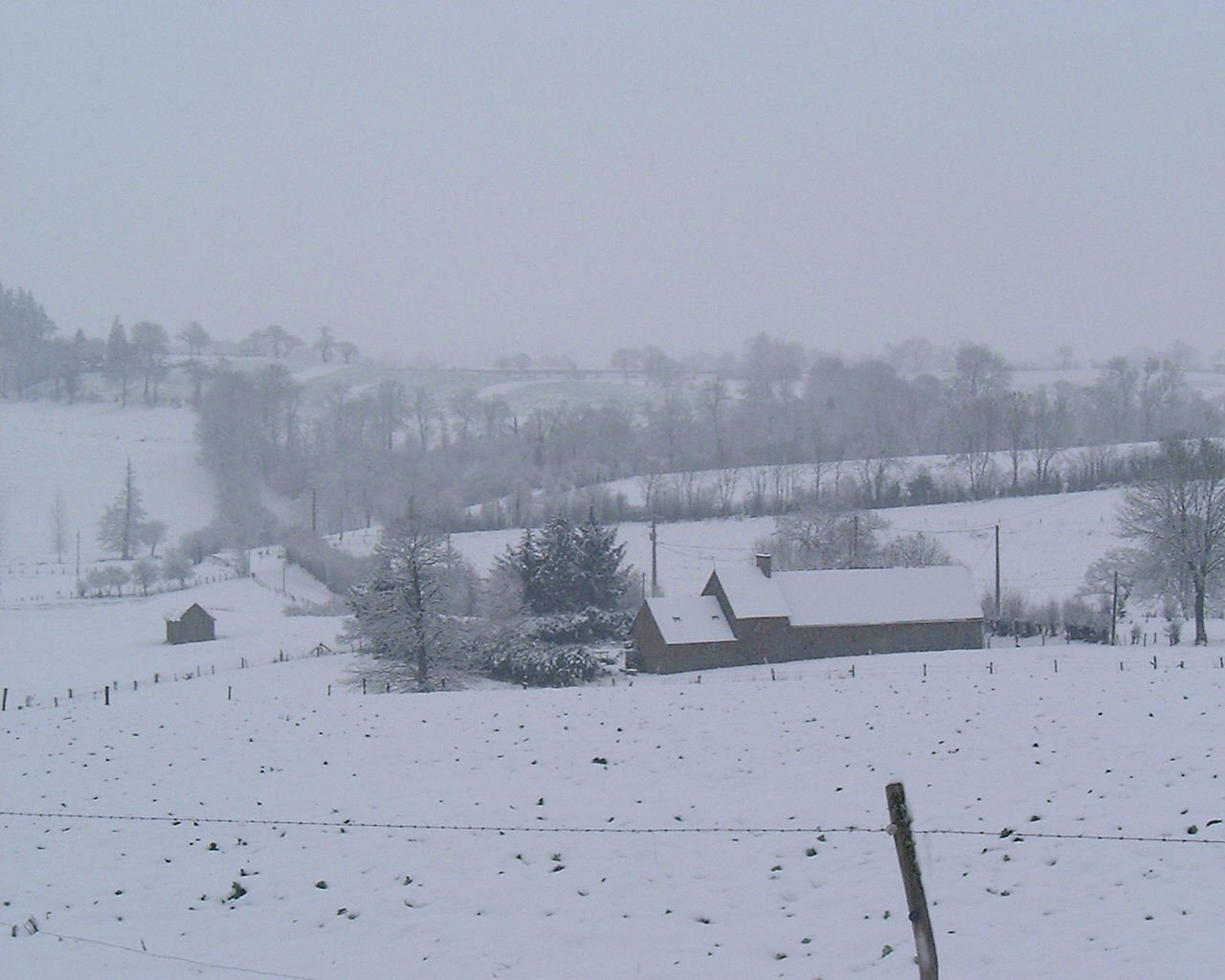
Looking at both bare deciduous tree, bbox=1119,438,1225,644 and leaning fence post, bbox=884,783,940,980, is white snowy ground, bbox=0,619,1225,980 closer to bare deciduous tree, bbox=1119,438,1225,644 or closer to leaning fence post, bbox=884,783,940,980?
leaning fence post, bbox=884,783,940,980

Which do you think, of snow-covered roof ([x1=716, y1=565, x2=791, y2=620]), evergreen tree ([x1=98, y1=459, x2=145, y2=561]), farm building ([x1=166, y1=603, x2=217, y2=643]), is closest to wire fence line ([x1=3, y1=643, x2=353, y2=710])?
farm building ([x1=166, y1=603, x2=217, y2=643])

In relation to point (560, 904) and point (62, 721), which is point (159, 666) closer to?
point (62, 721)

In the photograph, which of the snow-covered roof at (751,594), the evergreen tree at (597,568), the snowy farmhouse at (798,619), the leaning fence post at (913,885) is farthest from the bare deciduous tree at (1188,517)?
the leaning fence post at (913,885)

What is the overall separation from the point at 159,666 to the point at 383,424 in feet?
355

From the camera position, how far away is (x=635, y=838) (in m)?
16.4

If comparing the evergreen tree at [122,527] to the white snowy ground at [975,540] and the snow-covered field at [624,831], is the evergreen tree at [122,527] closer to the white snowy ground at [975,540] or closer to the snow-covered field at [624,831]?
the white snowy ground at [975,540]

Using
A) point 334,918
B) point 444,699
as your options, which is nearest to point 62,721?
point 444,699

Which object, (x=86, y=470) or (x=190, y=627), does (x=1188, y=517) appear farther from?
(x=86, y=470)

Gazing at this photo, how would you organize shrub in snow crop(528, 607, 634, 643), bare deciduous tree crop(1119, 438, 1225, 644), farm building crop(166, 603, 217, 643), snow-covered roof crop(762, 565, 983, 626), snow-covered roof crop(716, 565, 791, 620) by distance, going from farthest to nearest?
farm building crop(166, 603, 217, 643), snow-covered roof crop(762, 565, 983, 626), snow-covered roof crop(716, 565, 791, 620), shrub in snow crop(528, 607, 634, 643), bare deciduous tree crop(1119, 438, 1225, 644)

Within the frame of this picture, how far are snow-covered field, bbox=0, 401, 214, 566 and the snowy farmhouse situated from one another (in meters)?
62.9

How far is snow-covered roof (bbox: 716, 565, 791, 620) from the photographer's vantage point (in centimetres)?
5178

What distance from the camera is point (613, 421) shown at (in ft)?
471

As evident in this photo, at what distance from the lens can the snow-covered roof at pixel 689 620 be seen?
50781mm

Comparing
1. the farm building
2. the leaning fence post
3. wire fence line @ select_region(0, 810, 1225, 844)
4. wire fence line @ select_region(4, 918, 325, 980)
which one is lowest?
the farm building
